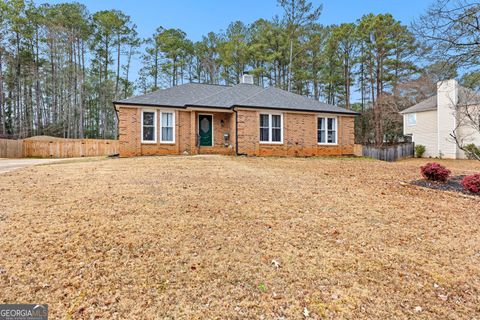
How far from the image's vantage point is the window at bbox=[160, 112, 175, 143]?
46.7 ft

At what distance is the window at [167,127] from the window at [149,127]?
360 millimetres

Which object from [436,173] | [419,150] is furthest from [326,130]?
[419,150]

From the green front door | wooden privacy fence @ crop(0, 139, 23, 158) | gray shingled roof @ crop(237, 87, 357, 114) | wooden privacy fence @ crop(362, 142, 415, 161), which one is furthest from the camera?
wooden privacy fence @ crop(362, 142, 415, 161)

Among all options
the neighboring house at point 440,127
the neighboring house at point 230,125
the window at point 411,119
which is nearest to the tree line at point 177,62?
the window at point 411,119

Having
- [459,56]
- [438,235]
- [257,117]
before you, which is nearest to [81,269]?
[438,235]

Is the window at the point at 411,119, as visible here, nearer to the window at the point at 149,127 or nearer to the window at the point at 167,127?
the window at the point at 167,127

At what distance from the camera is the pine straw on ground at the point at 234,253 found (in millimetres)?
2531

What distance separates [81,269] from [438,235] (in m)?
5.19

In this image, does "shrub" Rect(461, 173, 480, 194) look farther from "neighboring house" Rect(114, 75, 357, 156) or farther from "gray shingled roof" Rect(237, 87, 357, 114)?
"gray shingled roof" Rect(237, 87, 357, 114)

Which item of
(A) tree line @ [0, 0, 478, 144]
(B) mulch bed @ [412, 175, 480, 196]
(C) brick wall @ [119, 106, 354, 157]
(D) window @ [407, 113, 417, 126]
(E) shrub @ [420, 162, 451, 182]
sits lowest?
(B) mulch bed @ [412, 175, 480, 196]

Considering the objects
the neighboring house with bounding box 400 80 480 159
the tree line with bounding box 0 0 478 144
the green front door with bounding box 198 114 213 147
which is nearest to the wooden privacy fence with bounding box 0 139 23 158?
the tree line with bounding box 0 0 478 144

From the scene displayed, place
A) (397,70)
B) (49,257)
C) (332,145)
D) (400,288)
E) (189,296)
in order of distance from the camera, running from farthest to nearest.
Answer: (397,70) < (332,145) < (49,257) < (400,288) < (189,296)

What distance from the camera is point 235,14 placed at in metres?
30.4

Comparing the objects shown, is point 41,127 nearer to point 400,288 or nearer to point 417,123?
point 400,288
